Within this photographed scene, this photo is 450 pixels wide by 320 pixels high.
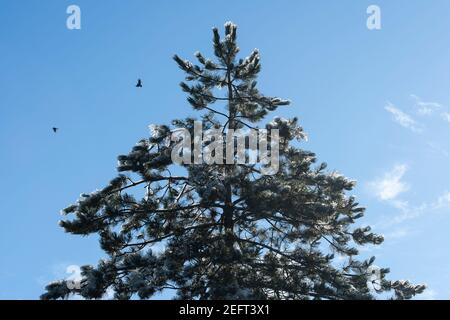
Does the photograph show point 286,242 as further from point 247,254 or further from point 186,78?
point 186,78

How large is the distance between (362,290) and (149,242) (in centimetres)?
688

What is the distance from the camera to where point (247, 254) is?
1725cm

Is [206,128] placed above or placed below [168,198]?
above

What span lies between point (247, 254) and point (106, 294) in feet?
14.7

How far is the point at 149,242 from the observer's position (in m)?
17.5

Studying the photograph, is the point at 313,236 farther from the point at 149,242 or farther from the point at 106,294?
the point at 106,294

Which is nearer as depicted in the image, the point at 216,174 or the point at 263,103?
the point at 216,174
